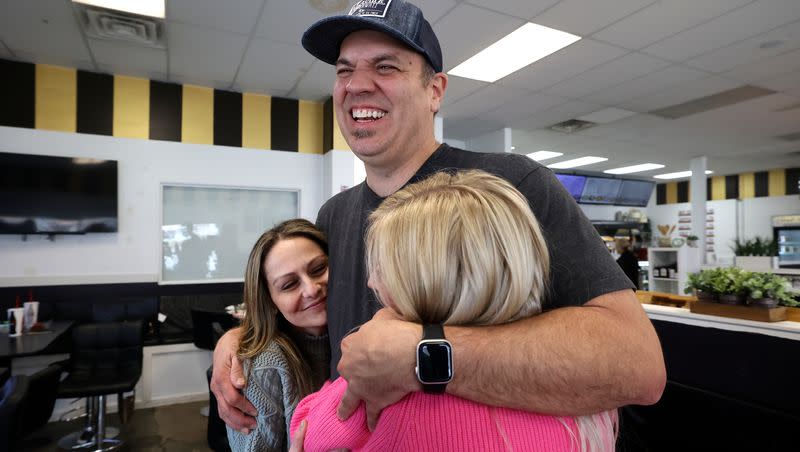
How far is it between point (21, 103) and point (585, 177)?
9.90m

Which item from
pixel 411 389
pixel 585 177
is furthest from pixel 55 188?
pixel 585 177

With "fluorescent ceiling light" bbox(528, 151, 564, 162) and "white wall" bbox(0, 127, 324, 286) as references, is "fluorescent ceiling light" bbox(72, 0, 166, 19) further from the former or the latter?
"fluorescent ceiling light" bbox(528, 151, 564, 162)

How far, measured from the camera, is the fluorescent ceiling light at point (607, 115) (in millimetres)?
6016

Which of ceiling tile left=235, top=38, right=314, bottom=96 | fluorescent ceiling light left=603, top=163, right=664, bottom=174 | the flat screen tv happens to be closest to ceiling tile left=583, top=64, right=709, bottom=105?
ceiling tile left=235, top=38, right=314, bottom=96

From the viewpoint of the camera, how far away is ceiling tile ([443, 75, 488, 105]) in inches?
196

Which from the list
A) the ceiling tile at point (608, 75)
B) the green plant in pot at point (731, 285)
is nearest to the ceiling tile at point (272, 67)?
the ceiling tile at point (608, 75)

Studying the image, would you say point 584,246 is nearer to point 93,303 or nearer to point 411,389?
point 411,389

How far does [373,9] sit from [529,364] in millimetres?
817

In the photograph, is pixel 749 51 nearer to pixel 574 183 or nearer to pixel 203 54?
pixel 203 54

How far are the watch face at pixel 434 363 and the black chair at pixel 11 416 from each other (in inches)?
101

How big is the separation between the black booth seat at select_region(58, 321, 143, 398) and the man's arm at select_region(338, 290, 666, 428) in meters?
3.90

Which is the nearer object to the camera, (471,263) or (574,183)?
(471,263)

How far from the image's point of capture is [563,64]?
4.48m

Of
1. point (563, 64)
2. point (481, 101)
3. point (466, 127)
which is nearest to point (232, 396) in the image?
point (563, 64)
